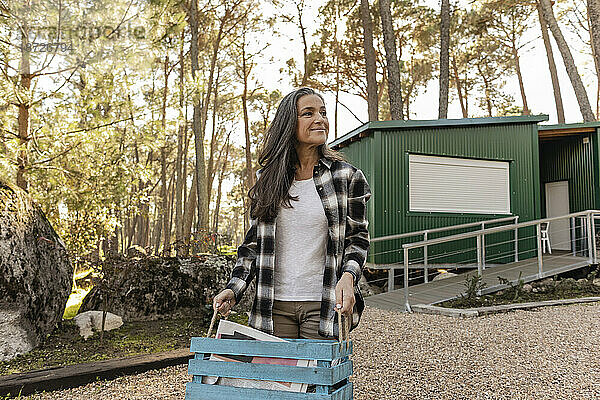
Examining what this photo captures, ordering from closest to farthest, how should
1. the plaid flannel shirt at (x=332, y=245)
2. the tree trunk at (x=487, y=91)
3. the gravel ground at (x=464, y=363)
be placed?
1. the plaid flannel shirt at (x=332, y=245)
2. the gravel ground at (x=464, y=363)
3. the tree trunk at (x=487, y=91)

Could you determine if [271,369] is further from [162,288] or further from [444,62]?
[444,62]

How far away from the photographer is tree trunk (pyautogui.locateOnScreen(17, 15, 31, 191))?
622 centimetres

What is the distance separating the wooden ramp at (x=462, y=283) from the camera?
770cm

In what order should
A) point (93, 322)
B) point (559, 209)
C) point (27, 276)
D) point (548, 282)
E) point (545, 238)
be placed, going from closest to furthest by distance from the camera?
point (27, 276), point (93, 322), point (548, 282), point (545, 238), point (559, 209)

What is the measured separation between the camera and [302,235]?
1913 mm

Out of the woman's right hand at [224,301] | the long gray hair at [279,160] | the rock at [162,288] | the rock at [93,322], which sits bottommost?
the rock at [93,322]

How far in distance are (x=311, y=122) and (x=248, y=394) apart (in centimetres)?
105

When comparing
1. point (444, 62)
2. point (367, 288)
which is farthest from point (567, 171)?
point (367, 288)

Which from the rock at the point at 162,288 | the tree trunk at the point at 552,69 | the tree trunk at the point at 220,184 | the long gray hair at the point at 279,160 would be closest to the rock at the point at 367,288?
the rock at the point at 162,288

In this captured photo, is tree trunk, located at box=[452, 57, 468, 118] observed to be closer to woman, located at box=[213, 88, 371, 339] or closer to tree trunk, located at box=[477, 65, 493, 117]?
tree trunk, located at box=[477, 65, 493, 117]

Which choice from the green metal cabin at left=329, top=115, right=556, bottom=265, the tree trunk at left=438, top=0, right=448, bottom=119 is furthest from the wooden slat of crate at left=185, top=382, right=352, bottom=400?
the tree trunk at left=438, top=0, right=448, bottom=119

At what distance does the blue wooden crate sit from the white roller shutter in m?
8.58

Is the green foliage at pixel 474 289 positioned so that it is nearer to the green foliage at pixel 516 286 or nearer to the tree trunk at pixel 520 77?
the green foliage at pixel 516 286

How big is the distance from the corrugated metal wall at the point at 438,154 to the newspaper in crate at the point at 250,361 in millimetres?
7899
